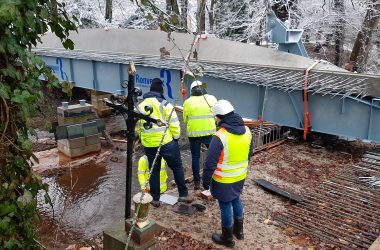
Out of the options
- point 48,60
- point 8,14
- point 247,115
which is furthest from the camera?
point 48,60

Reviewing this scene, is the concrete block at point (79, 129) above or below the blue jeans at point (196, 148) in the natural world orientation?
below

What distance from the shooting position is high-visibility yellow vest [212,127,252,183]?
4.41 metres

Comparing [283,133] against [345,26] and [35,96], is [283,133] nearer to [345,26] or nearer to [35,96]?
[35,96]

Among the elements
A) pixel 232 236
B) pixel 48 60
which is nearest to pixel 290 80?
pixel 232 236

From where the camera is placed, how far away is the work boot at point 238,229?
4.93 meters

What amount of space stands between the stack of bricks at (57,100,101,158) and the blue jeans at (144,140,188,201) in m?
4.95

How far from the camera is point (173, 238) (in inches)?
200

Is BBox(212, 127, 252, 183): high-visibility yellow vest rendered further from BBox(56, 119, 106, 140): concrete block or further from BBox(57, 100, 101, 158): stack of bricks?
BBox(57, 100, 101, 158): stack of bricks

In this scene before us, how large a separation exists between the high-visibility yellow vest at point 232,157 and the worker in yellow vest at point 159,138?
108 centimetres

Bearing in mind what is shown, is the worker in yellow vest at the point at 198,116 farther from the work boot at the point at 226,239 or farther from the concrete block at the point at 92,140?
the concrete block at the point at 92,140

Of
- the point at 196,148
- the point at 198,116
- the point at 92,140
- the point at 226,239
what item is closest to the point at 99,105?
the point at 92,140

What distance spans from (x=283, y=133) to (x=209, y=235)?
16.7 feet

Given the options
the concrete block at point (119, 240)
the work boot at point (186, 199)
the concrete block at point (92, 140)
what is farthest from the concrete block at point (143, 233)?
the concrete block at point (92, 140)

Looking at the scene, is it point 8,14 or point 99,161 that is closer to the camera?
point 8,14
